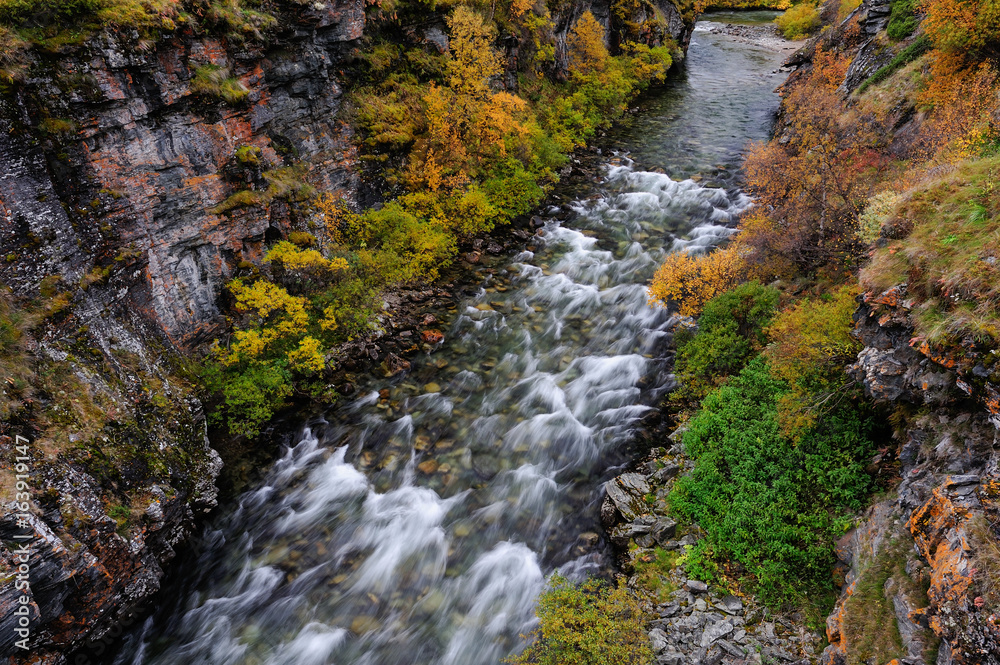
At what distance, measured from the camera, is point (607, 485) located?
14.3 meters

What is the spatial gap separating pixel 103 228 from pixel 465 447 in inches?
470

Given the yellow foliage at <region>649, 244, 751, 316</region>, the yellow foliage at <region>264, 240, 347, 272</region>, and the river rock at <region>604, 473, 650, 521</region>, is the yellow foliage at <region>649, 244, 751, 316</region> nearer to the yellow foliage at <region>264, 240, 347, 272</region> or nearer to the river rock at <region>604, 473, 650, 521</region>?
the river rock at <region>604, 473, 650, 521</region>

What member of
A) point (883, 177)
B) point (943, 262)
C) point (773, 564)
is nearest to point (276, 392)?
point (773, 564)

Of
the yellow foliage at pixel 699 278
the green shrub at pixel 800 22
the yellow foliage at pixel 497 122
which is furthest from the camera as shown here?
the green shrub at pixel 800 22

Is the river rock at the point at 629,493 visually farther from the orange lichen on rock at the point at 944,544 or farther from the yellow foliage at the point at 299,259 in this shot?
the yellow foliage at the point at 299,259

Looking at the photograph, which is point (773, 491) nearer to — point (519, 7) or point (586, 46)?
point (519, 7)

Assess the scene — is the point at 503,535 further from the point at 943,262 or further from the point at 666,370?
the point at 943,262

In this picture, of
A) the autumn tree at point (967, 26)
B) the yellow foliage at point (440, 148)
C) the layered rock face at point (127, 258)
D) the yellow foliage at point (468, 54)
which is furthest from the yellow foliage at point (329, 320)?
the autumn tree at point (967, 26)

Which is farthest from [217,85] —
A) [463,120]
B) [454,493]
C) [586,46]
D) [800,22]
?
[800,22]

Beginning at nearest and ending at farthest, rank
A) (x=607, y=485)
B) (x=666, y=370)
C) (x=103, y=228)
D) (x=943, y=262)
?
(x=943, y=262), (x=103, y=228), (x=607, y=485), (x=666, y=370)

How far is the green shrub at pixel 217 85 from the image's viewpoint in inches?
595

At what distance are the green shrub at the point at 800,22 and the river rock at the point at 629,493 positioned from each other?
61.0 m

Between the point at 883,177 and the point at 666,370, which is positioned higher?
the point at 883,177

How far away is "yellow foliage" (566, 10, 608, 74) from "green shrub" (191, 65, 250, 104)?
1079 inches
